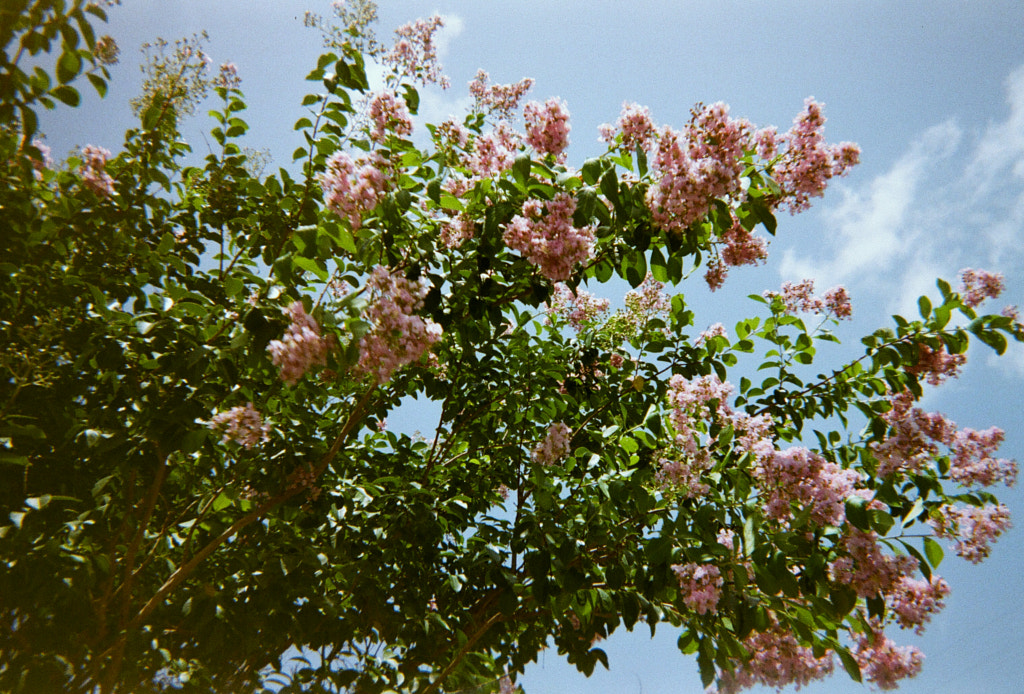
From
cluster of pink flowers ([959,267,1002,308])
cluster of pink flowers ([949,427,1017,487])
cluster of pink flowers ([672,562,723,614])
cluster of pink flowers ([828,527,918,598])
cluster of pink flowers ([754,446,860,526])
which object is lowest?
cluster of pink flowers ([672,562,723,614])

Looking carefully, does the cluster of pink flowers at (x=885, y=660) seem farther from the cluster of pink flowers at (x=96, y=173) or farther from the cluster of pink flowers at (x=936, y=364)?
the cluster of pink flowers at (x=96, y=173)

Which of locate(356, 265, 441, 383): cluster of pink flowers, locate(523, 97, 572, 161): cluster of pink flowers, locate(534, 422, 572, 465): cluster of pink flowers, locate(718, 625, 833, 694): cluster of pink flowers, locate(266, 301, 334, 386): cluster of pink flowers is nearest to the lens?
locate(266, 301, 334, 386): cluster of pink flowers

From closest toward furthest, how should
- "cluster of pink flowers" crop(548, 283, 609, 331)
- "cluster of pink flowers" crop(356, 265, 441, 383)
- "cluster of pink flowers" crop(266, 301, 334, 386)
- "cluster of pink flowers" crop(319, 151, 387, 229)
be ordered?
"cluster of pink flowers" crop(266, 301, 334, 386)
"cluster of pink flowers" crop(356, 265, 441, 383)
"cluster of pink flowers" crop(319, 151, 387, 229)
"cluster of pink flowers" crop(548, 283, 609, 331)

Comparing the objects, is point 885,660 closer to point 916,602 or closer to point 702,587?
point 916,602

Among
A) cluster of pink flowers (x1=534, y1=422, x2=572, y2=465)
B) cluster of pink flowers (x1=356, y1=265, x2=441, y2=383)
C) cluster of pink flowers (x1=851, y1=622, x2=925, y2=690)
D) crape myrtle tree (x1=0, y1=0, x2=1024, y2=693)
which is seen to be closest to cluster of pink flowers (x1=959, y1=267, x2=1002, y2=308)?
crape myrtle tree (x1=0, y1=0, x2=1024, y2=693)

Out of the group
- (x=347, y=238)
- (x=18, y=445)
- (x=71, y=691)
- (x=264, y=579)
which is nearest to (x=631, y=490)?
(x=347, y=238)

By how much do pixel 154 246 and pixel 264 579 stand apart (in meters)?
1.97

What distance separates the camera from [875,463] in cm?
235

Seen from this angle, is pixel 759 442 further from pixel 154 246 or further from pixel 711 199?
pixel 154 246

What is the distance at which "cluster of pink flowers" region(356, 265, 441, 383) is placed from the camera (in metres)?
1.90

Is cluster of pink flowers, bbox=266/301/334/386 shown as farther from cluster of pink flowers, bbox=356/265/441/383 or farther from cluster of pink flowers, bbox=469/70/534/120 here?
cluster of pink flowers, bbox=469/70/534/120

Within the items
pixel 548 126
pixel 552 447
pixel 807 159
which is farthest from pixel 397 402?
pixel 807 159

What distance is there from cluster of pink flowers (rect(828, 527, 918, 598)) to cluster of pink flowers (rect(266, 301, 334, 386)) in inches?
79.3

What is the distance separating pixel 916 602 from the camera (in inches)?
96.8
